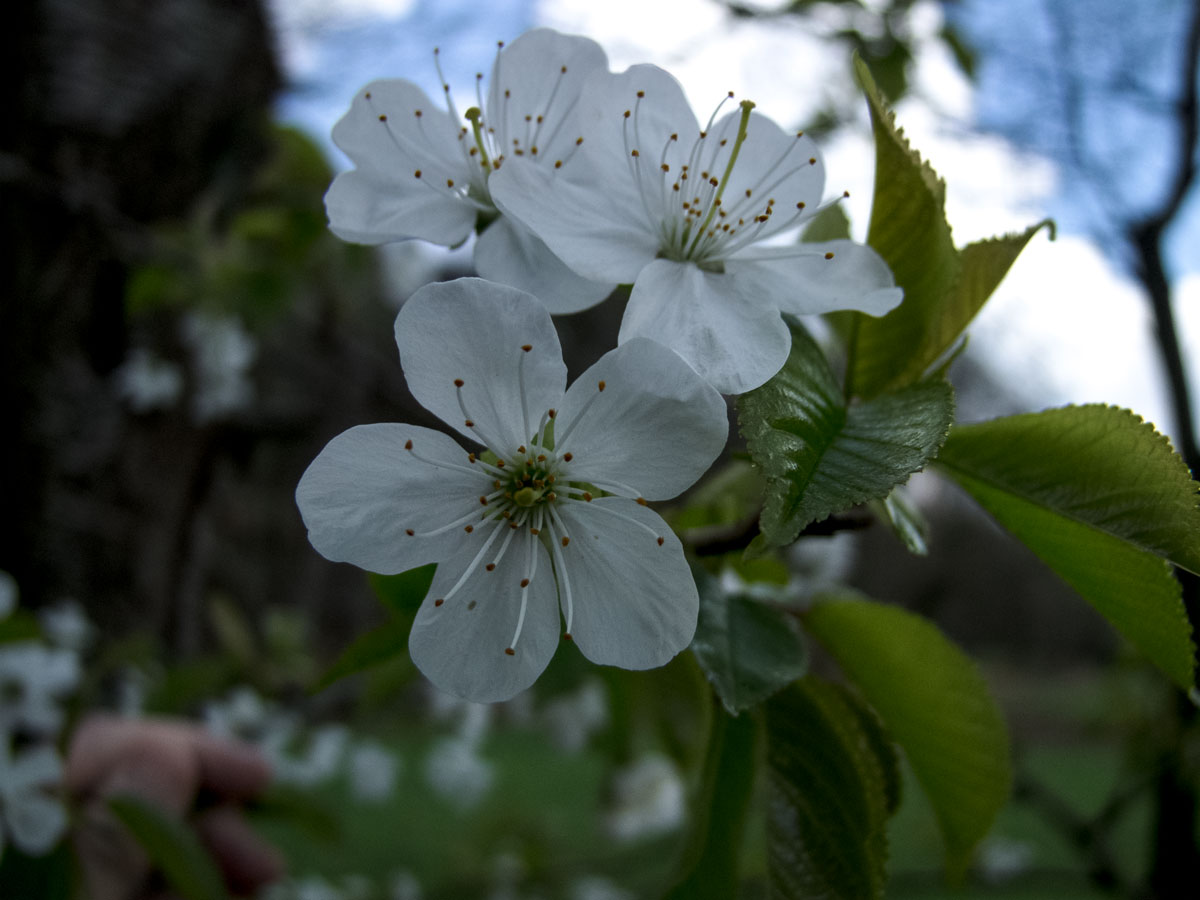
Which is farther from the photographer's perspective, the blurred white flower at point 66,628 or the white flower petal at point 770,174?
the blurred white flower at point 66,628

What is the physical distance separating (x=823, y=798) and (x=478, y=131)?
1.35ft

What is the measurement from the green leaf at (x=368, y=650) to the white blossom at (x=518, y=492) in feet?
0.39

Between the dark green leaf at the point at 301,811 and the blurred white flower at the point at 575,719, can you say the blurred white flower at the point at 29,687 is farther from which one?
the blurred white flower at the point at 575,719

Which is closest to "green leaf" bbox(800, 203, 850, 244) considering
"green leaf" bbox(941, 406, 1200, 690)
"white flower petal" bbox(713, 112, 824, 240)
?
"white flower petal" bbox(713, 112, 824, 240)

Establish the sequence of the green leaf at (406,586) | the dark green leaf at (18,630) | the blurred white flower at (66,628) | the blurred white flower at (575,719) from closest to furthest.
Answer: the green leaf at (406,586) → the dark green leaf at (18,630) → the blurred white flower at (66,628) → the blurred white flower at (575,719)

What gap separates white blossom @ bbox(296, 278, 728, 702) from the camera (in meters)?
0.36

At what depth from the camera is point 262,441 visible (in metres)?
1.75

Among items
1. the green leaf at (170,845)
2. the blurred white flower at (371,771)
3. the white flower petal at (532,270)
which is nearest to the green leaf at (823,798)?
the white flower petal at (532,270)

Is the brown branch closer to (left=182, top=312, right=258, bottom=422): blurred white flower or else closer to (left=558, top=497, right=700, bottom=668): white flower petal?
(left=558, top=497, right=700, bottom=668): white flower petal

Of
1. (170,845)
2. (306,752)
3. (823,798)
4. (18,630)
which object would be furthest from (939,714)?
(306,752)

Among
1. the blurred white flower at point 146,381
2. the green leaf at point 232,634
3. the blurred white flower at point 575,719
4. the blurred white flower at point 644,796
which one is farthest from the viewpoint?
the blurred white flower at point 146,381

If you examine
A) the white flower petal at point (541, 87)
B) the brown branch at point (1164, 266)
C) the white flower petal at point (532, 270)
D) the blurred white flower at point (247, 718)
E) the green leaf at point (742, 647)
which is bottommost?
the blurred white flower at point (247, 718)

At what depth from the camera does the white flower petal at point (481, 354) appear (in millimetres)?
362

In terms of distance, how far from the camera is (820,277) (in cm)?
42
